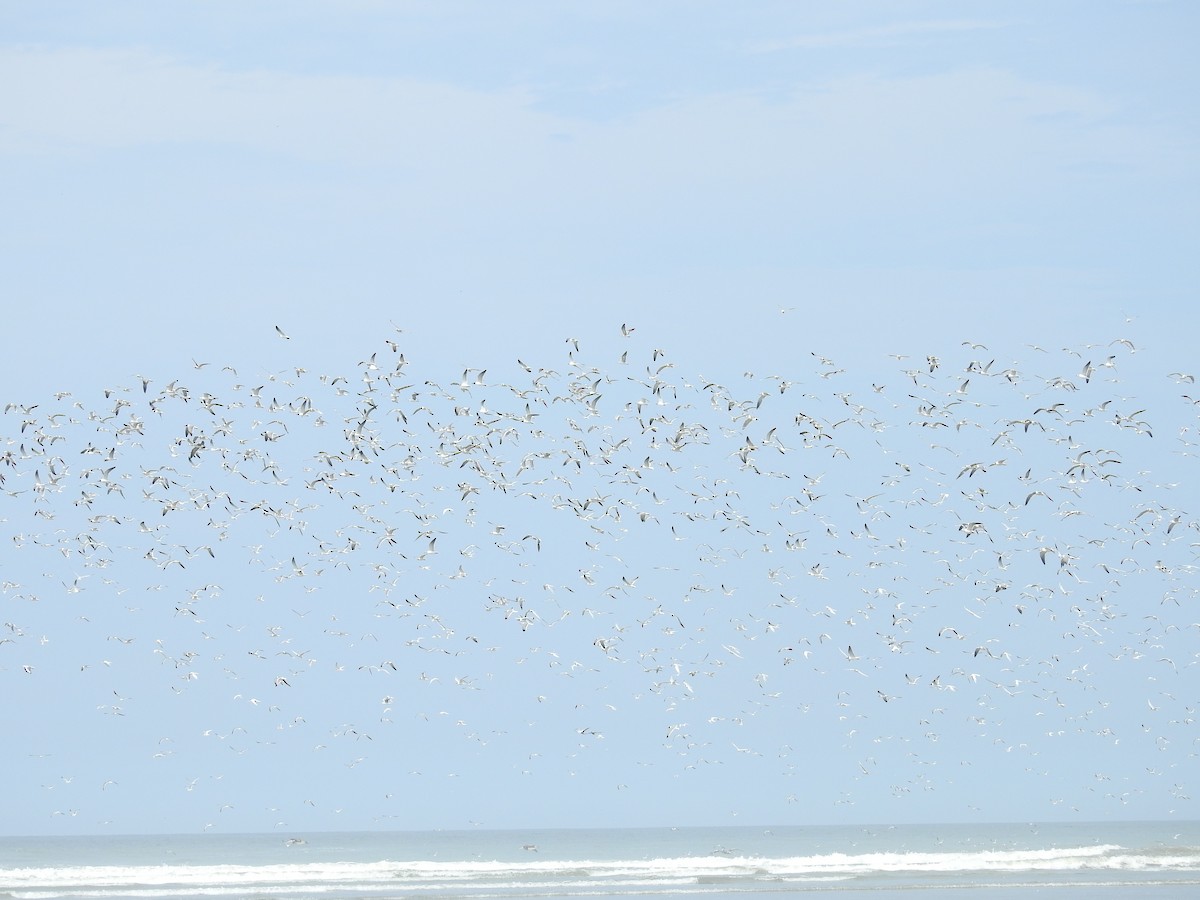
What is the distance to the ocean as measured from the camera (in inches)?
1601

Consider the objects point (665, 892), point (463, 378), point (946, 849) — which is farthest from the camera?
point (946, 849)

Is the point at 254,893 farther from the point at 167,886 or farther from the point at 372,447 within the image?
the point at 372,447

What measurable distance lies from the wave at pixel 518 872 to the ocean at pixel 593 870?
2.6 inches

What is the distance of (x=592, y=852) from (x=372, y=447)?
47.6m

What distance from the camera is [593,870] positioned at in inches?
1930

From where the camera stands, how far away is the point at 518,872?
160 ft

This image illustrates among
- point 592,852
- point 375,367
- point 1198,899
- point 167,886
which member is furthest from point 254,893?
point 592,852

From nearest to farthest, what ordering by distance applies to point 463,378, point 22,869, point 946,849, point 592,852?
point 463,378 → point 22,869 → point 946,849 → point 592,852

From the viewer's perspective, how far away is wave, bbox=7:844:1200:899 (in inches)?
1724

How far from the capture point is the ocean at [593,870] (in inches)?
1601

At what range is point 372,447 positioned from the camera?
29.1 m

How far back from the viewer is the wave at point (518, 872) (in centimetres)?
4378

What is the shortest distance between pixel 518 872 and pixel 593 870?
7.94 ft

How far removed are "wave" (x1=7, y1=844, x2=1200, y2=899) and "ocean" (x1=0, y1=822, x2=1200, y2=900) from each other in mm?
66
